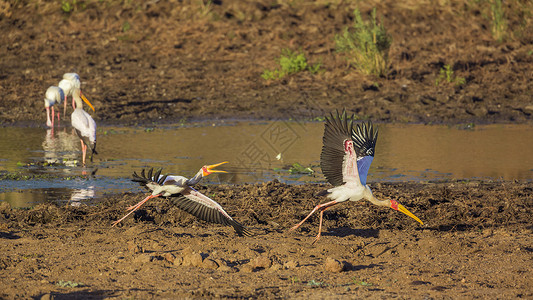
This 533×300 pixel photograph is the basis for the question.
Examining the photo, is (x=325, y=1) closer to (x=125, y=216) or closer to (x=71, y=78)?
(x=71, y=78)

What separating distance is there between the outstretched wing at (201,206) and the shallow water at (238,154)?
195 cm

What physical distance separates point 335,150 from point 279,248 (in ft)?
3.91

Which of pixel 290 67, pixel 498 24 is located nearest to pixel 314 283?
pixel 290 67

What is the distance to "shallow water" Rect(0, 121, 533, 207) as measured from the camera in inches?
417

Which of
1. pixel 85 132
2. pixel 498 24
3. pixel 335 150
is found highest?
pixel 498 24

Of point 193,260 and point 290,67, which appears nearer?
point 193,260

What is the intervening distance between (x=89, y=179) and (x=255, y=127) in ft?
17.6

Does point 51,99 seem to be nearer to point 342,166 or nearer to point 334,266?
point 342,166

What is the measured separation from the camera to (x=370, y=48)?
1784cm

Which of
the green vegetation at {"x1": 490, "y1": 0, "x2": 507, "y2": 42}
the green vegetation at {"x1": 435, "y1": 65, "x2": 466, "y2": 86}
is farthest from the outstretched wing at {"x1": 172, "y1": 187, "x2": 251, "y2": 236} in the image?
the green vegetation at {"x1": 490, "y1": 0, "x2": 507, "y2": 42}

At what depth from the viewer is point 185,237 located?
735 cm

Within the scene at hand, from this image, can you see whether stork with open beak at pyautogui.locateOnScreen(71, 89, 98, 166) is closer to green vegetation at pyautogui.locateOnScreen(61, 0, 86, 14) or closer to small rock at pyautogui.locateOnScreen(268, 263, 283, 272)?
small rock at pyautogui.locateOnScreen(268, 263, 283, 272)

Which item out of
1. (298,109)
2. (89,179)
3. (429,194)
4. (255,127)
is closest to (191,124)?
(255,127)

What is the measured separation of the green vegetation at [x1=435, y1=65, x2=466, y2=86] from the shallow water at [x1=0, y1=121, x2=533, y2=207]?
2372 millimetres
